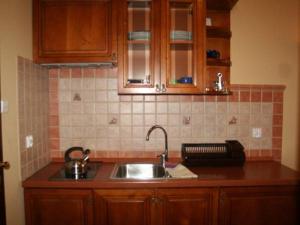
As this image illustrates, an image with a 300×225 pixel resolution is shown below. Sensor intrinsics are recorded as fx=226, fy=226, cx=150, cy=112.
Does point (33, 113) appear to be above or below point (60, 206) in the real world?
above

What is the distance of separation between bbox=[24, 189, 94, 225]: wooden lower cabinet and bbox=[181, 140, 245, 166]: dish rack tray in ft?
2.72

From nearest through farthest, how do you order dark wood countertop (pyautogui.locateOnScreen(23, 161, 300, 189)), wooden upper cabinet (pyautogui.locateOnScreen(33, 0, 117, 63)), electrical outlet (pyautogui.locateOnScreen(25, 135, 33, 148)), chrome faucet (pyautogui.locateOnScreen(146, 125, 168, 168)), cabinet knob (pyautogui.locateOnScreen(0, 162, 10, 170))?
cabinet knob (pyautogui.locateOnScreen(0, 162, 10, 170)) < dark wood countertop (pyautogui.locateOnScreen(23, 161, 300, 189)) < electrical outlet (pyautogui.locateOnScreen(25, 135, 33, 148)) < wooden upper cabinet (pyautogui.locateOnScreen(33, 0, 117, 63)) < chrome faucet (pyautogui.locateOnScreen(146, 125, 168, 168))

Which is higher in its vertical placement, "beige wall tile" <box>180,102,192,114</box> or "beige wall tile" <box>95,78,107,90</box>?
"beige wall tile" <box>95,78,107,90</box>

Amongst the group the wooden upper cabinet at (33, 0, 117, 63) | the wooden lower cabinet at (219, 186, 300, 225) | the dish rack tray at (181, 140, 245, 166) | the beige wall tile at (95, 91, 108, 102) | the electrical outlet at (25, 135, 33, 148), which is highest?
the wooden upper cabinet at (33, 0, 117, 63)

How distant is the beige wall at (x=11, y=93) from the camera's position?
137 centimetres

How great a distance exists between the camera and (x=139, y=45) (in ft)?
5.88

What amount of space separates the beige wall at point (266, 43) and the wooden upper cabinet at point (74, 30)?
112 cm

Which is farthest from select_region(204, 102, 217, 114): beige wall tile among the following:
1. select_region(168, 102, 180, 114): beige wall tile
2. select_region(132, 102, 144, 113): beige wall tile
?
select_region(132, 102, 144, 113): beige wall tile

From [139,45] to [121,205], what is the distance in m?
1.19

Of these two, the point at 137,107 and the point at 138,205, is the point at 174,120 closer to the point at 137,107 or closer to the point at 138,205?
the point at 137,107

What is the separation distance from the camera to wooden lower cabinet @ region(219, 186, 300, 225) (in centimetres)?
154

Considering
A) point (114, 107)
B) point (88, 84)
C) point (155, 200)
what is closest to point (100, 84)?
point (88, 84)

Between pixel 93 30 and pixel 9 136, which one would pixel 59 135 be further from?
pixel 93 30

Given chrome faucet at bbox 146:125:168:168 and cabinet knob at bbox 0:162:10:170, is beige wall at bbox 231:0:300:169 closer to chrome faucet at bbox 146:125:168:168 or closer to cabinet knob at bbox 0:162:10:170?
chrome faucet at bbox 146:125:168:168
